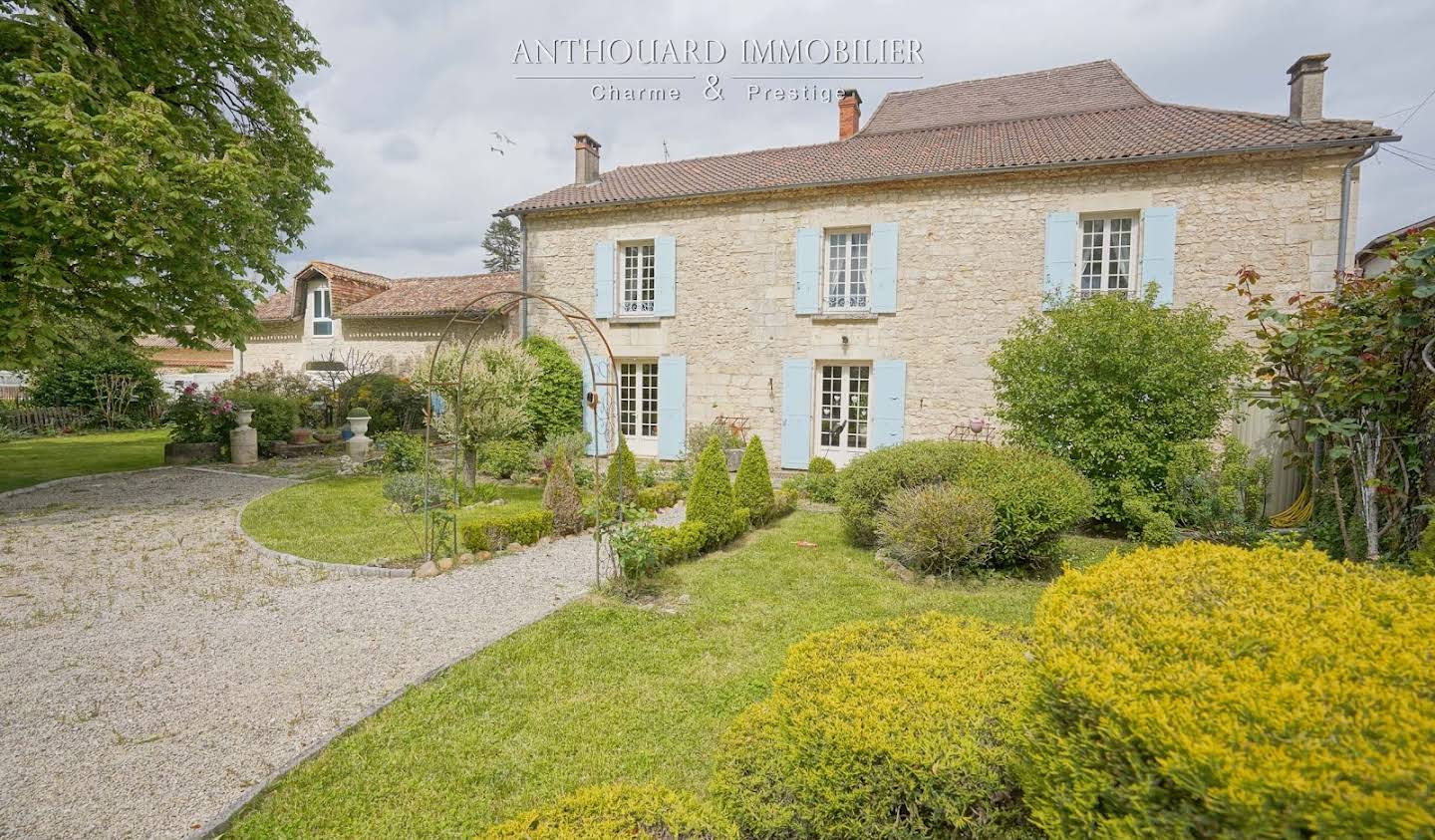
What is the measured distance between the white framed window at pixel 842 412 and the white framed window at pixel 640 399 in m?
3.50

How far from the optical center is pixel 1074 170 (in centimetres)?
996

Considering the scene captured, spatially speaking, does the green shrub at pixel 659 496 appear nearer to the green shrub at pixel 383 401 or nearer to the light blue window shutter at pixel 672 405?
the light blue window shutter at pixel 672 405

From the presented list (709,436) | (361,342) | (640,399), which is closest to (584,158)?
(640,399)

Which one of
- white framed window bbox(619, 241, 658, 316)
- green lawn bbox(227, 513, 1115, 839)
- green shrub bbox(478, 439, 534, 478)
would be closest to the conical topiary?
green lawn bbox(227, 513, 1115, 839)

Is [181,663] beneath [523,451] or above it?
beneath

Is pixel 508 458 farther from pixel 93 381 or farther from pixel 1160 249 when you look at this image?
pixel 93 381

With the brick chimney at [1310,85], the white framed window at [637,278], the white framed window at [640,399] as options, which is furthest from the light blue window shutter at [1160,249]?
the white framed window at [640,399]

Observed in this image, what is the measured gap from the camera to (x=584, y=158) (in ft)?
46.7

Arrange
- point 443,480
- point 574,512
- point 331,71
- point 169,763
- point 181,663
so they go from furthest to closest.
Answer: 1. point 331,71
2. point 443,480
3. point 574,512
4. point 181,663
5. point 169,763

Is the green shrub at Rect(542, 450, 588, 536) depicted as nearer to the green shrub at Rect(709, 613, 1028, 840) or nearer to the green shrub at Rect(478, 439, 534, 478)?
the green shrub at Rect(478, 439, 534, 478)

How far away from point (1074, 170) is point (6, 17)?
578 inches

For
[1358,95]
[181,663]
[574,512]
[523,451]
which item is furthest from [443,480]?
[1358,95]

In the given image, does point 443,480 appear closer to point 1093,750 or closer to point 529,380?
point 529,380

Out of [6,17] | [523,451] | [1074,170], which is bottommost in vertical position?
[523,451]
